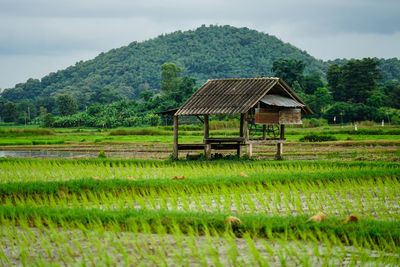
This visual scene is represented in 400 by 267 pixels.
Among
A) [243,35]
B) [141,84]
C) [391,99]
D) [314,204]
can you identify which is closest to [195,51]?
[243,35]

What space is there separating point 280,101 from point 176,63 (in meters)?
90.6

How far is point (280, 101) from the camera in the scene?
1678 centimetres

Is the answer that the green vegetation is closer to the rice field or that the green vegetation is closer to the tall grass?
the tall grass

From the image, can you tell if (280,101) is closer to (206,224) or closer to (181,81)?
(206,224)

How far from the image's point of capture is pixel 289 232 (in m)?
6.44

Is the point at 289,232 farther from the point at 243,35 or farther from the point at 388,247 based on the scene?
the point at 243,35

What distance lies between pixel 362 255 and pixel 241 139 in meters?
10.8

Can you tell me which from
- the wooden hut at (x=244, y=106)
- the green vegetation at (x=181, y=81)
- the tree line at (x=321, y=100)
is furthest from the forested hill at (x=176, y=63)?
the wooden hut at (x=244, y=106)

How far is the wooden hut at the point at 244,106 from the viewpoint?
16.1 meters

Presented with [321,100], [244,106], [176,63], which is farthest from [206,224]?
[176,63]

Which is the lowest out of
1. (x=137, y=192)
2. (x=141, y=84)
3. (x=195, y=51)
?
(x=137, y=192)

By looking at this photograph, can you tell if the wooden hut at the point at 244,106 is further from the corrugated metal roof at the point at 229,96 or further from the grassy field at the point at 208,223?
the grassy field at the point at 208,223

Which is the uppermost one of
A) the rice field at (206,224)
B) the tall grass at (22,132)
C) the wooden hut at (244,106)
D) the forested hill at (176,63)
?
the forested hill at (176,63)

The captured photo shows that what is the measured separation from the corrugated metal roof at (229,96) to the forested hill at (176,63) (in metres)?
75.0
